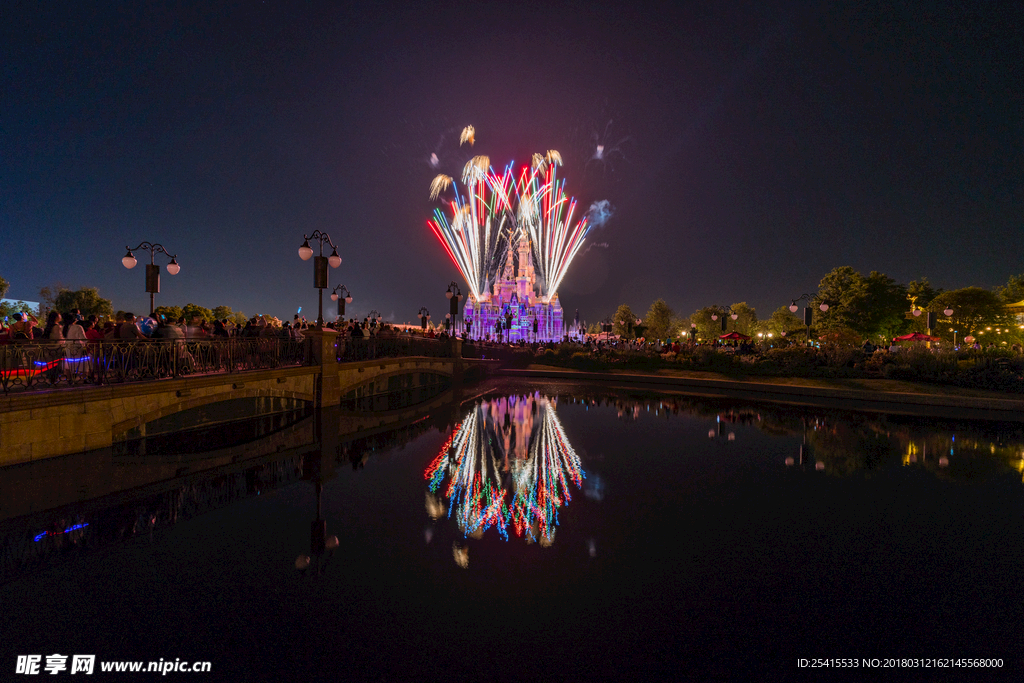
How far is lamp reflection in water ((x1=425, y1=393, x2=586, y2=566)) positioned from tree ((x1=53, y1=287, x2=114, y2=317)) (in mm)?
66341

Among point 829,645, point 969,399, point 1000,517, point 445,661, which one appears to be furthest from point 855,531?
point 969,399

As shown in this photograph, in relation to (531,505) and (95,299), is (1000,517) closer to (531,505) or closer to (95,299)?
(531,505)

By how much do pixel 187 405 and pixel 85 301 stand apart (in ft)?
212

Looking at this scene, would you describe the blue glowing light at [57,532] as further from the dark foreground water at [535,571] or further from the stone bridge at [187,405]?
the stone bridge at [187,405]

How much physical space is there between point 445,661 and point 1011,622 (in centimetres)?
629

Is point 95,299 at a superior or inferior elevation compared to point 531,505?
superior

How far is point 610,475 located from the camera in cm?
1066

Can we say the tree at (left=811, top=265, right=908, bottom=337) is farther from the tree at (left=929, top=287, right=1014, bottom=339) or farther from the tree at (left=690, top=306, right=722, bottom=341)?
the tree at (left=690, top=306, right=722, bottom=341)

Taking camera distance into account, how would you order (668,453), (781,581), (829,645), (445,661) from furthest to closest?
(668,453) < (781,581) < (829,645) < (445,661)

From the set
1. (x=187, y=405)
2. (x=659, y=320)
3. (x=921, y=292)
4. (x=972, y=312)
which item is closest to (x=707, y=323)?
(x=659, y=320)

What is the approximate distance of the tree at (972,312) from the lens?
167 feet

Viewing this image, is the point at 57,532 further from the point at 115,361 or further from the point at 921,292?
the point at 921,292

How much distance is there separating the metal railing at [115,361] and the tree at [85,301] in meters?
60.7

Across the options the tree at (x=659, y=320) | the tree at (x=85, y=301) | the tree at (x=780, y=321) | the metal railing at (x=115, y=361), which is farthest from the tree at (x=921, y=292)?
the tree at (x=85, y=301)
